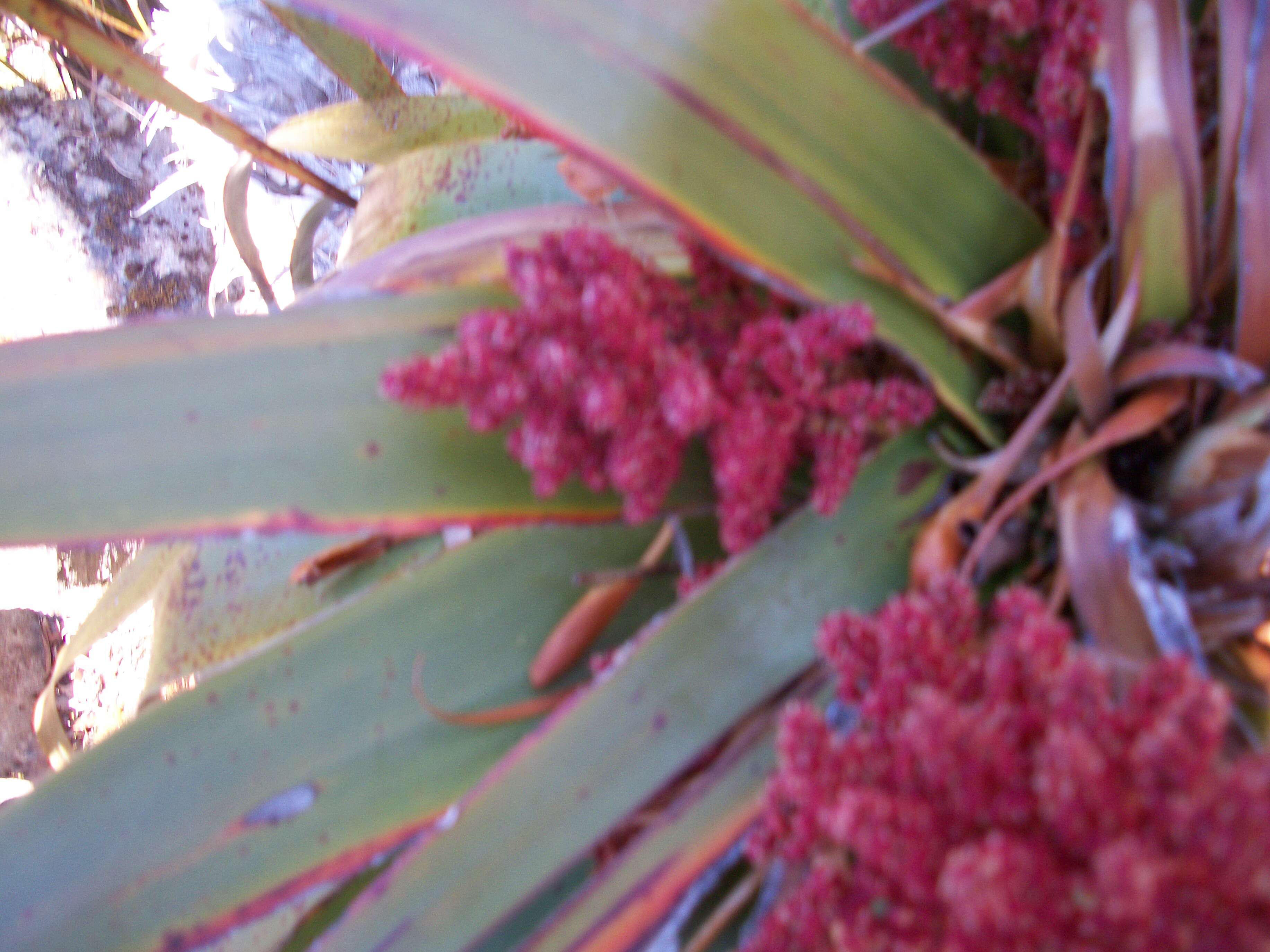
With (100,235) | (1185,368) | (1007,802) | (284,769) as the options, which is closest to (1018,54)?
(1185,368)

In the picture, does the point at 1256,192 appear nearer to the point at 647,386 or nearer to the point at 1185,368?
the point at 1185,368

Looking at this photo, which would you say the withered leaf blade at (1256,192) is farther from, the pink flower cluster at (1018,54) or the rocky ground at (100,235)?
the rocky ground at (100,235)

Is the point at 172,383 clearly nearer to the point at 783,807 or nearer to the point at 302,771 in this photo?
the point at 302,771

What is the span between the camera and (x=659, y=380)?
0.38m

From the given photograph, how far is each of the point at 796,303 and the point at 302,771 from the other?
0.40 m

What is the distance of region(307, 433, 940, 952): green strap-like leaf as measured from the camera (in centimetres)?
43

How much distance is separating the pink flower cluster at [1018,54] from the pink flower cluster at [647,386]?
0.50ft

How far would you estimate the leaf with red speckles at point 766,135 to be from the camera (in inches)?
14.9

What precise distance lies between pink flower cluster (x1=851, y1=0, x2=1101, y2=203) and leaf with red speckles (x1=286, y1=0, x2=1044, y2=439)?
0.03m

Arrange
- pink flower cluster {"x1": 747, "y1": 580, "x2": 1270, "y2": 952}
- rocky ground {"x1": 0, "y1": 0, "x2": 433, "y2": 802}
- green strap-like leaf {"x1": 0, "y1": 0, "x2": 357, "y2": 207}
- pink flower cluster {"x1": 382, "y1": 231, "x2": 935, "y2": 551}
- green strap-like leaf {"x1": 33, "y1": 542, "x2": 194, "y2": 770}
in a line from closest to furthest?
pink flower cluster {"x1": 747, "y1": 580, "x2": 1270, "y2": 952} < pink flower cluster {"x1": 382, "y1": 231, "x2": 935, "y2": 551} < green strap-like leaf {"x1": 0, "y1": 0, "x2": 357, "y2": 207} < green strap-like leaf {"x1": 33, "y1": 542, "x2": 194, "y2": 770} < rocky ground {"x1": 0, "y1": 0, "x2": 433, "y2": 802}

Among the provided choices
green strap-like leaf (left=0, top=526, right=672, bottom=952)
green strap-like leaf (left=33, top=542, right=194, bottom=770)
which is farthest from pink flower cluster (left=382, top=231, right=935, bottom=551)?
green strap-like leaf (left=33, top=542, right=194, bottom=770)

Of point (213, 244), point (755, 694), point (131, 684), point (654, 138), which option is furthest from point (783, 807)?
point (213, 244)

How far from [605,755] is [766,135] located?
1.10 ft

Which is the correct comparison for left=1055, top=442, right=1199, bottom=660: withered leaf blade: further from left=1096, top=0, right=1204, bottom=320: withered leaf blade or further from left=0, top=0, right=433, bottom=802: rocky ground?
left=0, top=0, right=433, bottom=802: rocky ground
